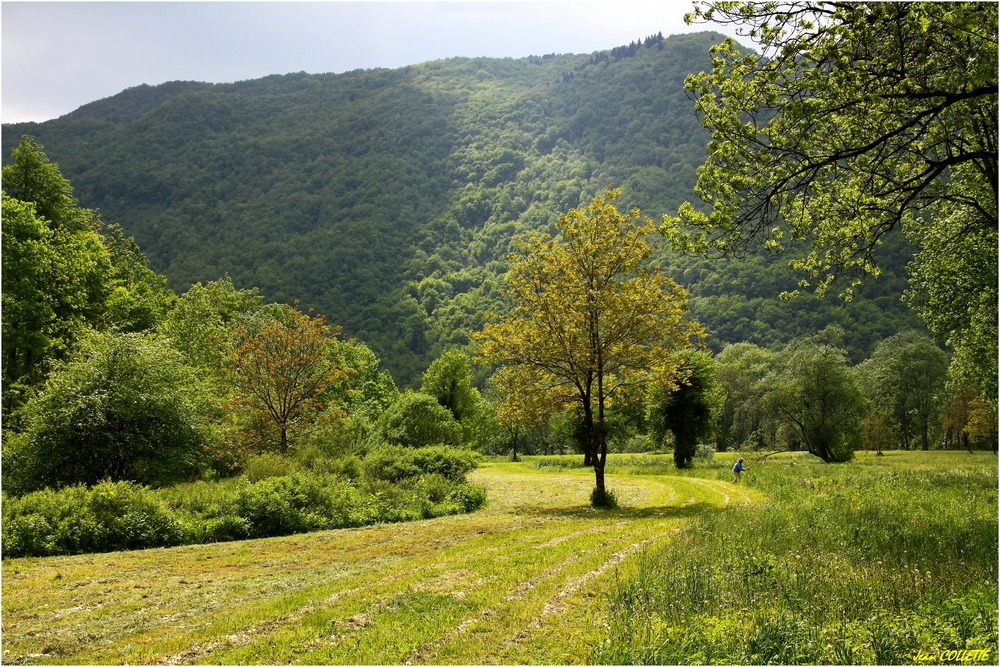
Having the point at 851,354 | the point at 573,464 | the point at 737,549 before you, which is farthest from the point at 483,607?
the point at 851,354

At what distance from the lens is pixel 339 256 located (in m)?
174

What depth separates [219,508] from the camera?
16.5 metres

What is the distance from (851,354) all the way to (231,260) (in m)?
148

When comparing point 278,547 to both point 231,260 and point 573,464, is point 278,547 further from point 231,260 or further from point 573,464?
point 231,260

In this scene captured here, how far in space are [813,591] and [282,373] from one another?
1099 inches

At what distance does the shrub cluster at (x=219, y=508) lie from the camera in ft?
45.2

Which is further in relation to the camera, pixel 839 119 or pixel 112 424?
pixel 112 424

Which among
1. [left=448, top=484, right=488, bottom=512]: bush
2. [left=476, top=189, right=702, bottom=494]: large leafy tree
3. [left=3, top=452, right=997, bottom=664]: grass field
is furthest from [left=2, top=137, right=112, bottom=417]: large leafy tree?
[left=476, top=189, right=702, bottom=494]: large leafy tree

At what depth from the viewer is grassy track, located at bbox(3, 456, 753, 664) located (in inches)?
261

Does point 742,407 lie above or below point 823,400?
below

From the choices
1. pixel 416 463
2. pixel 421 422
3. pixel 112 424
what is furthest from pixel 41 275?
pixel 421 422

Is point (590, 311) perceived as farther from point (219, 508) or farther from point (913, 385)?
point (913, 385)

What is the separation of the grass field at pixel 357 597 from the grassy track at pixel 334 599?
1.1 inches

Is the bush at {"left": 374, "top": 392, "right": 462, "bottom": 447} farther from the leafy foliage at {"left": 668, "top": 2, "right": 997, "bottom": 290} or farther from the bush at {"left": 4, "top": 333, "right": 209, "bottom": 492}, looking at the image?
the leafy foliage at {"left": 668, "top": 2, "right": 997, "bottom": 290}
